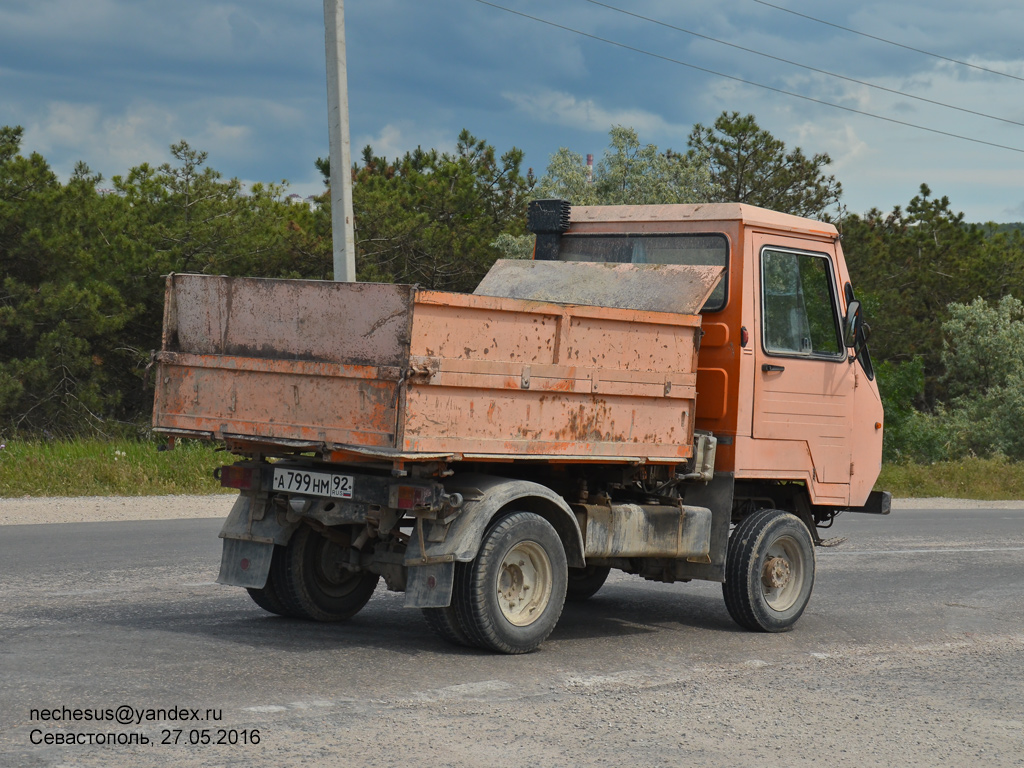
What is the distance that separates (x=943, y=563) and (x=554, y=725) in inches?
323

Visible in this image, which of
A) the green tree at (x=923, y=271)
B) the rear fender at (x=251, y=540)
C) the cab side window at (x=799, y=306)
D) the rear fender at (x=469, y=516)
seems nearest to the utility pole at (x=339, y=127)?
the cab side window at (x=799, y=306)

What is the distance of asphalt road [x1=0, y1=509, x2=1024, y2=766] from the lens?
4.77 m

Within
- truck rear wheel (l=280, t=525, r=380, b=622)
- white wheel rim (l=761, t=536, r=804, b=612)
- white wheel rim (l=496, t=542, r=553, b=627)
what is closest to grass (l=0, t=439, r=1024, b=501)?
truck rear wheel (l=280, t=525, r=380, b=622)

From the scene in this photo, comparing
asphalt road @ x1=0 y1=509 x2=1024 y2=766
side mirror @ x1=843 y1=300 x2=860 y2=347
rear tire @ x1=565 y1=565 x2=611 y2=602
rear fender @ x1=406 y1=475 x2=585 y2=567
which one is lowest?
asphalt road @ x1=0 y1=509 x2=1024 y2=766

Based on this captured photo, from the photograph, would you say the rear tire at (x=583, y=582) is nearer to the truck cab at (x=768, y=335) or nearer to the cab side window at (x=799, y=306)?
the truck cab at (x=768, y=335)

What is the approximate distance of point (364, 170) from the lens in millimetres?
31016

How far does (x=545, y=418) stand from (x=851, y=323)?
289cm

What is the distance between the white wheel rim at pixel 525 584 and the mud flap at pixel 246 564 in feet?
4.63

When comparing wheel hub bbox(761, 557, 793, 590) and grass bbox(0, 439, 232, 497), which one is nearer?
wheel hub bbox(761, 557, 793, 590)

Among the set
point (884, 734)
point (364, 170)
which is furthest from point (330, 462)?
point (364, 170)

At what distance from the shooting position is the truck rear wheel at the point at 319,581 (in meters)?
7.28

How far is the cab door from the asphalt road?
113 cm

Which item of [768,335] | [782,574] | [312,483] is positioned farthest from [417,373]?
[782,574]

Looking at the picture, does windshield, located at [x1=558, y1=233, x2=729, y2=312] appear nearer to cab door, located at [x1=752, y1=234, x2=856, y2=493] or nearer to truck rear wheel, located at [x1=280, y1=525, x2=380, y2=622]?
cab door, located at [x1=752, y1=234, x2=856, y2=493]
